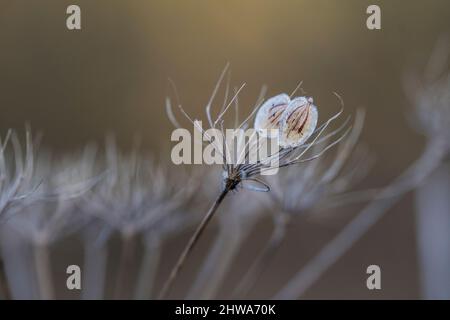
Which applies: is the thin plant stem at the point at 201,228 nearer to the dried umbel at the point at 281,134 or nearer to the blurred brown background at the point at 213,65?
the dried umbel at the point at 281,134

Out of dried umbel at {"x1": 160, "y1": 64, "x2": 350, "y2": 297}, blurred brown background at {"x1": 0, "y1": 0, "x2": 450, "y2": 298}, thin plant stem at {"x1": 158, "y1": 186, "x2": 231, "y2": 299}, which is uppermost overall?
blurred brown background at {"x1": 0, "y1": 0, "x2": 450, "y2": 298}

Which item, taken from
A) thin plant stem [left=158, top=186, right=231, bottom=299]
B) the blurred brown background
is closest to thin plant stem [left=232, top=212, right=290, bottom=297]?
thin plant stem [left=158, top=186, right=231, bottom=299]

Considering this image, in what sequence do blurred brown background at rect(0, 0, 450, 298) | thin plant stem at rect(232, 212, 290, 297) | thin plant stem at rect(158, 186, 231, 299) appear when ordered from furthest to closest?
1. blurred brown background at rect(0, 0, 450, 298)
2. thin plant stem at rect(232, 212, 290, 297)
3. thin plant stem at rect(158, 186, 231, 299)

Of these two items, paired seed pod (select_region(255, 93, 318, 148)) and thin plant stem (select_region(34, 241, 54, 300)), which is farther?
thin plant stem (select_region(34, 241, 54, 300))

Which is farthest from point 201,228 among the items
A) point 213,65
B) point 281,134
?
point 213,65

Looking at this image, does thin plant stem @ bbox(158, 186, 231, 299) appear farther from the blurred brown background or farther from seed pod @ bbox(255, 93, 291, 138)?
the blurred brown background

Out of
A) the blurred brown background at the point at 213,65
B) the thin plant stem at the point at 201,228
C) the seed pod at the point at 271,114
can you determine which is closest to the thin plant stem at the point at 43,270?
the thin plant stem at the point at 201,228
